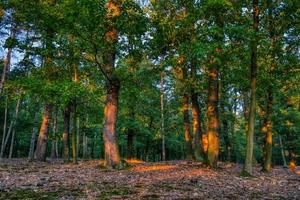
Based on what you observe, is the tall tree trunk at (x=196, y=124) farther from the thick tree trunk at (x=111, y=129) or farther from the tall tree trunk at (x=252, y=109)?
the thick tree trunk at (x=111, y=129)

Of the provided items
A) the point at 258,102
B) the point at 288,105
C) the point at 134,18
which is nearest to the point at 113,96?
the point at 134,18

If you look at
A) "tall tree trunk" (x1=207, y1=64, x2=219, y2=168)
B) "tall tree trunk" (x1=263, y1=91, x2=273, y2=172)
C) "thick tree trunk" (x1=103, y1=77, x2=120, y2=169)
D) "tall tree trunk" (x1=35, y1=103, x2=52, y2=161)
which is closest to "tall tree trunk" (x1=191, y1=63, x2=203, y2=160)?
"tall tree trunk" (x1=207, y1=64, x2=219, y2=168)

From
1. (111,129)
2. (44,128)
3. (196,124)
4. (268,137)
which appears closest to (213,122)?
(268,137)

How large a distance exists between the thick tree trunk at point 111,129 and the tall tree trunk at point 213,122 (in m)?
5.47

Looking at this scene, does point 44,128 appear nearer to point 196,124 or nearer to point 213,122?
point 196,124

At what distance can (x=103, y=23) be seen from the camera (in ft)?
57.0

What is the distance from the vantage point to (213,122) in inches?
802

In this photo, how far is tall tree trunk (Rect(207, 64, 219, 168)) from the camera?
20219 mm

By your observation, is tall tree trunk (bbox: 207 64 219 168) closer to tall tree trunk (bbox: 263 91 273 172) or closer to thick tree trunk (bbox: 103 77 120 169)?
tall tree trunk (bbox: 263 91 273 172)

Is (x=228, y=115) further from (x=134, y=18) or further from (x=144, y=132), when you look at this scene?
(x=134, y=18)

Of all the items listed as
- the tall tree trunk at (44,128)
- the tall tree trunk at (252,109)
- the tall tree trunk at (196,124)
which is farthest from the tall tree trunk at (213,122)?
the tall tree trunk at (44,128)

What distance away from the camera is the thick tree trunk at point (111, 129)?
66.1 ft

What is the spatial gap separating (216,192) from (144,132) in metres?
31.9

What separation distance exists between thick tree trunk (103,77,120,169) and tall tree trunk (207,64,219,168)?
17.9 feet
